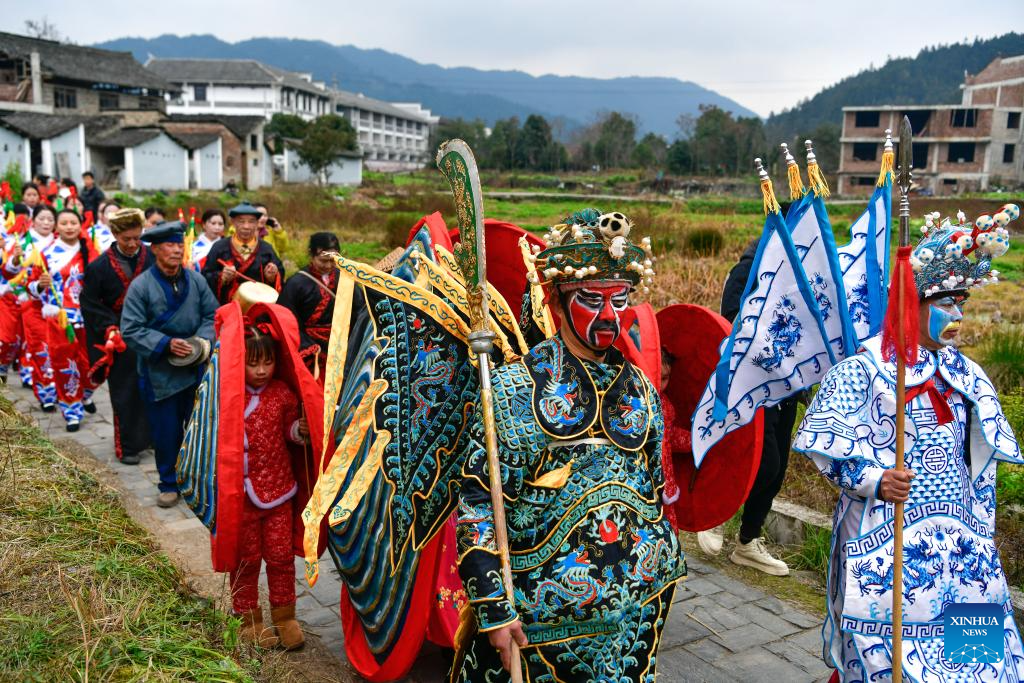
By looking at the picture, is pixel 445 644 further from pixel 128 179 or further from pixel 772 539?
pixel 128 179

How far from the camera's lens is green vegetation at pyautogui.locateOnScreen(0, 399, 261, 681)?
2.89 metres

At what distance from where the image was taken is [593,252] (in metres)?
2.62

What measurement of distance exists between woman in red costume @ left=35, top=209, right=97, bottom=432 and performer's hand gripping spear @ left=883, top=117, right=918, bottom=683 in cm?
707

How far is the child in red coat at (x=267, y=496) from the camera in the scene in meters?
4.20

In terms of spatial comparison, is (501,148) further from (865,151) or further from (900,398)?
(900,398)

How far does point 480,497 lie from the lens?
2564mm

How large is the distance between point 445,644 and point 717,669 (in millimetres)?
1266

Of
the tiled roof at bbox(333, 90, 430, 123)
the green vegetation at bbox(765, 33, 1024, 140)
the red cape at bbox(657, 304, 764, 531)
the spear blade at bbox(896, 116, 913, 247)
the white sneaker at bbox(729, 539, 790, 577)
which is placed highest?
the green vegetation at bbox(765, 33, 1024, 140)

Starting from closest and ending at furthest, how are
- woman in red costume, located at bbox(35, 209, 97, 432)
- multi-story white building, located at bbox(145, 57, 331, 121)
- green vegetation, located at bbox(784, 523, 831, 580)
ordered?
green vegetation, located at bbox(784, 523, 831, 580)
woman in red costume, located at bbox(35, 209, 97, 432)
multi-story white building, located at bbox(145, 57, 331, 121)

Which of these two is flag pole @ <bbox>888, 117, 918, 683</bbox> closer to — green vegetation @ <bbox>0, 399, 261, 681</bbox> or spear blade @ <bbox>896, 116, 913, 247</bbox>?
spear blade @ <bbox>896, 116, 913, 247</bbox>

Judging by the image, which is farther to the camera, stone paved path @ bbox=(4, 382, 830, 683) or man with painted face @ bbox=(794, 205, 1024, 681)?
stone paved path @ bbox=(4, 382, 830, 683)

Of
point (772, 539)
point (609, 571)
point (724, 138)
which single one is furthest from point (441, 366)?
point (724, 138)

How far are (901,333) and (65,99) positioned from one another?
52.9 metres

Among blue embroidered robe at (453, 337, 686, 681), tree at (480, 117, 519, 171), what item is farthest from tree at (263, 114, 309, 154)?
blue embroidered robe at (453, 337, 686, 681)
